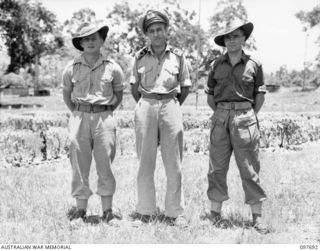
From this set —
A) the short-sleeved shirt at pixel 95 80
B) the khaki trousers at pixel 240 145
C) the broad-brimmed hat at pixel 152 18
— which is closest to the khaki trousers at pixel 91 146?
the short-sleeved shirt at pixel 95 80

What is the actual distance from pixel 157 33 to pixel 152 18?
0.15 metres

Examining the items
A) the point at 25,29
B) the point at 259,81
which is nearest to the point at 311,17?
the point at 25,29

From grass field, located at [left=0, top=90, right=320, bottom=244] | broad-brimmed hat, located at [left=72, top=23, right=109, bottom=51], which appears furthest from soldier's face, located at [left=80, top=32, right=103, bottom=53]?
grass field, located at [left=0, top=90, right=320, bottom=244]

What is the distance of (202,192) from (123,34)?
82.9 feet

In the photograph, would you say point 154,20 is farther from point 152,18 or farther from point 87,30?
point 87,30

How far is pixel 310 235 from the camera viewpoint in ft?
13.4

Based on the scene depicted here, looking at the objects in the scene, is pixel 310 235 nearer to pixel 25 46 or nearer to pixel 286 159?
pixel 286 159

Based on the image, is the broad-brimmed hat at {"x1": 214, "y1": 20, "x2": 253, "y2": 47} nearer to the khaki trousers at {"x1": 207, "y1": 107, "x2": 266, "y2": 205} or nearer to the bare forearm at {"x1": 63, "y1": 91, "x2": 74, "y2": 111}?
the khaki trousers at {"x1": 207, "y1": 107, "x2": 266, "y2": 205}

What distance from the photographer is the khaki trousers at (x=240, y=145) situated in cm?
417

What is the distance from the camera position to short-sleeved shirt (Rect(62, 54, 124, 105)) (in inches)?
169

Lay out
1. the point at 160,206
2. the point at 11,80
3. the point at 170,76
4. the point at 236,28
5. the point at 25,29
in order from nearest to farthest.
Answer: the point at 236,28 < the point at 170,76 < the point at 160,206 < the point at 25,29 < the point at 11,80

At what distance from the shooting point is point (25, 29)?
27.6 metres

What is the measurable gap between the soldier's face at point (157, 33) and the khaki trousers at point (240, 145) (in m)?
0.90


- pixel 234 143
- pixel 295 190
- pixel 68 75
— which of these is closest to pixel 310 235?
pixel 234 143
